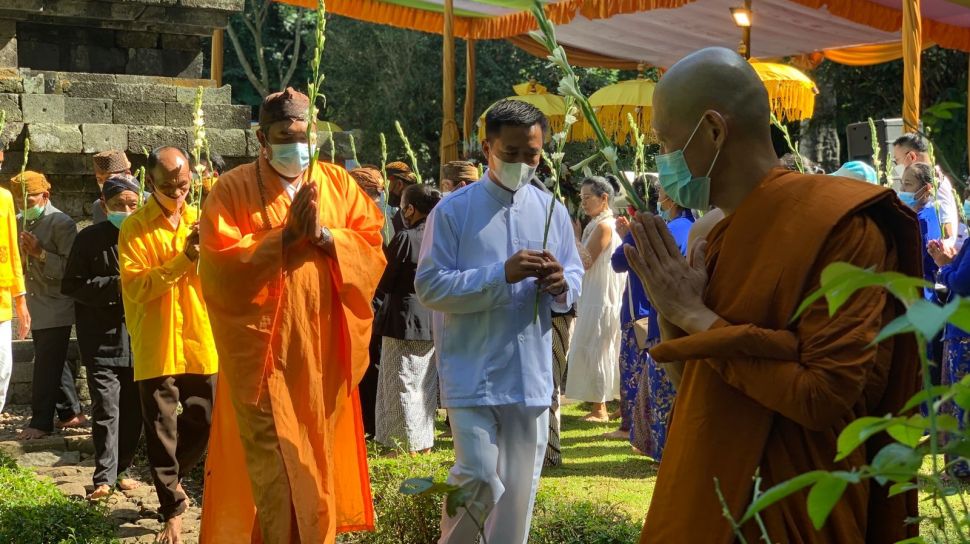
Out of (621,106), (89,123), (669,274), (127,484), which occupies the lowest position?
(127,484)

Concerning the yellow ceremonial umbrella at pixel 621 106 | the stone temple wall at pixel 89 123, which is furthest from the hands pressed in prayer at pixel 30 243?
the yellow ceremonial umbrella at pixel 621 106

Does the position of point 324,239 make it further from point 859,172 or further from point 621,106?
point 621,106

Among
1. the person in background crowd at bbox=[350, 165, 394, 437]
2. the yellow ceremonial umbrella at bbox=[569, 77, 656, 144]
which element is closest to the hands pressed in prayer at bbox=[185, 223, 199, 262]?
the person in background crowd at bbox=[350, 165, 394, 437]

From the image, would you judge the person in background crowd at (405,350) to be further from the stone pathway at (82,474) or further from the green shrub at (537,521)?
the green shrub at (537,521)

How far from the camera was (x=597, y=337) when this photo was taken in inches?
400

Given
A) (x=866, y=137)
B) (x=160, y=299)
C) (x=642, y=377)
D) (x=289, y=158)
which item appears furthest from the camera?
(x=866, y=137)

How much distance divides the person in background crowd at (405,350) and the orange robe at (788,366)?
19.2 ft

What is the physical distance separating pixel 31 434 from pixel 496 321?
5242 mm

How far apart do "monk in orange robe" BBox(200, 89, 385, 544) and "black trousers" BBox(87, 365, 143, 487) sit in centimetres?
206

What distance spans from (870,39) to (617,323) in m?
7.03

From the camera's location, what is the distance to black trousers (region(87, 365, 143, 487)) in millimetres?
7062

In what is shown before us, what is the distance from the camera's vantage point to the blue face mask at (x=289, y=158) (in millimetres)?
5082

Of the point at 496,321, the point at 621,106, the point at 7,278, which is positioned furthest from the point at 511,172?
the point at 621,106

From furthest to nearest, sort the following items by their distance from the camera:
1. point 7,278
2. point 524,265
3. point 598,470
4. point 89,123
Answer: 1. point 89,123
2. point 598,470
3. point 7,278
4. point 524,265
